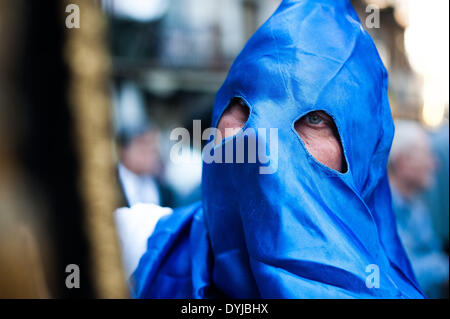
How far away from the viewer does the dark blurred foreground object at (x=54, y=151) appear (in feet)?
1.48

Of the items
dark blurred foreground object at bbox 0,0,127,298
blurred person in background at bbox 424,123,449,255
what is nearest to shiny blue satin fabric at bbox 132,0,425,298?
dark blurred foreground object at bbox 0,0,127,298

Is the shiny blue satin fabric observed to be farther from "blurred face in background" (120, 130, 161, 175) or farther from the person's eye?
"blurred face in background" (120, 130, 161, 175)

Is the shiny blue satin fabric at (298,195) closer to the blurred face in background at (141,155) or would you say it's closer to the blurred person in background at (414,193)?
the blurred person in background at (414,193)

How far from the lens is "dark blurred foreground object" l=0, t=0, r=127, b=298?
0.45m

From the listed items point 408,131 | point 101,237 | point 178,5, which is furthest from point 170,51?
point 101,237

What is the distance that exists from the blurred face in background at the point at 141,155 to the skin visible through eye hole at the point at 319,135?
1.99 metres

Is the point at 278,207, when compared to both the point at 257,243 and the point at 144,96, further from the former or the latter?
the point at 144,96

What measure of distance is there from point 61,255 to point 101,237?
45 mm

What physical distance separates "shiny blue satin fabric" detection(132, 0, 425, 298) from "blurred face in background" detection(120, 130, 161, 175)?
5.67 ft

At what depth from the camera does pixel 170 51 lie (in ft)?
34.1

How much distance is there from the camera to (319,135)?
4.45 ft

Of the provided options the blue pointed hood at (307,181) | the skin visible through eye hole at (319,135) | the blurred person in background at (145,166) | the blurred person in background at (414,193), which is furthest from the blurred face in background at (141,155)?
the skin visible through eye hole at (319,135)

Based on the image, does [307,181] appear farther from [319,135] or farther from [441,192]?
[441,192]

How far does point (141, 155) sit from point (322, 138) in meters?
2.26
